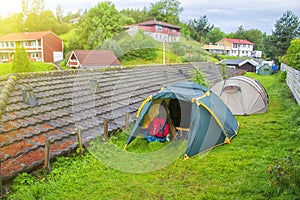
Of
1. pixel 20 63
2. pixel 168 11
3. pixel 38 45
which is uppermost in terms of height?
pixel 168 11

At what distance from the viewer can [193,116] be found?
4.77 m

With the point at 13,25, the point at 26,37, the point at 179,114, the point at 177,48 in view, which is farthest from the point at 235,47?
the point at 179,114

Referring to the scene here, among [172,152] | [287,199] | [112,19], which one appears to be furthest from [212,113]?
[112,19]

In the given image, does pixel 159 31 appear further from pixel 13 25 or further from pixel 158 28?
pixel 13 25

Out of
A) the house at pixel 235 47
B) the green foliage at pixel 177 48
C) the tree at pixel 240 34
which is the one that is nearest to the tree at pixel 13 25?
the house at pixel 235 47

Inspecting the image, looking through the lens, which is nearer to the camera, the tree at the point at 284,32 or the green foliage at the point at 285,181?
the green foliage at the point at 285,181

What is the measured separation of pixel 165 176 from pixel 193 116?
1.39 metres

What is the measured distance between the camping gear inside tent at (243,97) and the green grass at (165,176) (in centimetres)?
267

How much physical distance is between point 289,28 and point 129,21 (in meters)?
23.0

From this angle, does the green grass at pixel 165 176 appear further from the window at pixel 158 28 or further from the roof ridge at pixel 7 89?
the window at pixel 158 28

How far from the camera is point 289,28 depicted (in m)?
28.5

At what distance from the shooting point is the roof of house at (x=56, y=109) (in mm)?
3553

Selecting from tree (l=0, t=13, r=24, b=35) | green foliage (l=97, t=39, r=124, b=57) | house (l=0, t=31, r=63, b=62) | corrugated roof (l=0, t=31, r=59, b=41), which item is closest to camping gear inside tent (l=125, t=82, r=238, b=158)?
green foliage (l=97, t=39, r=124, b=57)

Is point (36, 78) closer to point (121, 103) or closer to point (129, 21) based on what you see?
point (121, 103)
